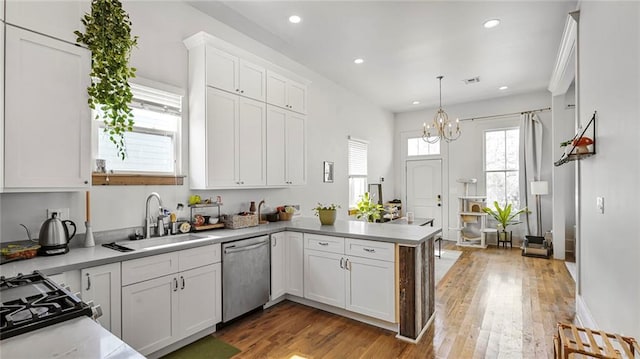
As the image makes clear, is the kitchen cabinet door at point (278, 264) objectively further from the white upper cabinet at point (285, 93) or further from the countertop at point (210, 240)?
the white upper cabinet at point (285, 93)

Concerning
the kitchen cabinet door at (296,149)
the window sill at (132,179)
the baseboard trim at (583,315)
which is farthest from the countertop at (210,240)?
the baseboard trim at (583,315)

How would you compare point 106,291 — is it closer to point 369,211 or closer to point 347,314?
point 347,314

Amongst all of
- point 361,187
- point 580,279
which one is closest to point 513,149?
point 361,187

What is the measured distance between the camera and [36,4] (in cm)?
197

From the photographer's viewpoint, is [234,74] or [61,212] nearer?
[61,212]

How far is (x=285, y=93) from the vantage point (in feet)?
13.1

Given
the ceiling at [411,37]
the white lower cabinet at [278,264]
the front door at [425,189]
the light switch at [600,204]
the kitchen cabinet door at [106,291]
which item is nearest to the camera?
the kitchen cabinet door at [106,291]

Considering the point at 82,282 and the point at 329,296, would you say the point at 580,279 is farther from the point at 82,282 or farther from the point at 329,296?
the point at 82,282

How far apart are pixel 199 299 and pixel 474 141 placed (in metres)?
6.52

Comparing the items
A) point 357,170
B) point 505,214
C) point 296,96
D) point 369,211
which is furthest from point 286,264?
point 505,214

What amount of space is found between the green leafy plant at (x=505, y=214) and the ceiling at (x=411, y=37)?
7.99ft

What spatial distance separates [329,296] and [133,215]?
79.0 inches

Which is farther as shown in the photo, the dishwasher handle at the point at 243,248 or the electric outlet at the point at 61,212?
the dishwasher handle at the point at 243,248

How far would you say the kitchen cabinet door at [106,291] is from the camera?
2006 mm
